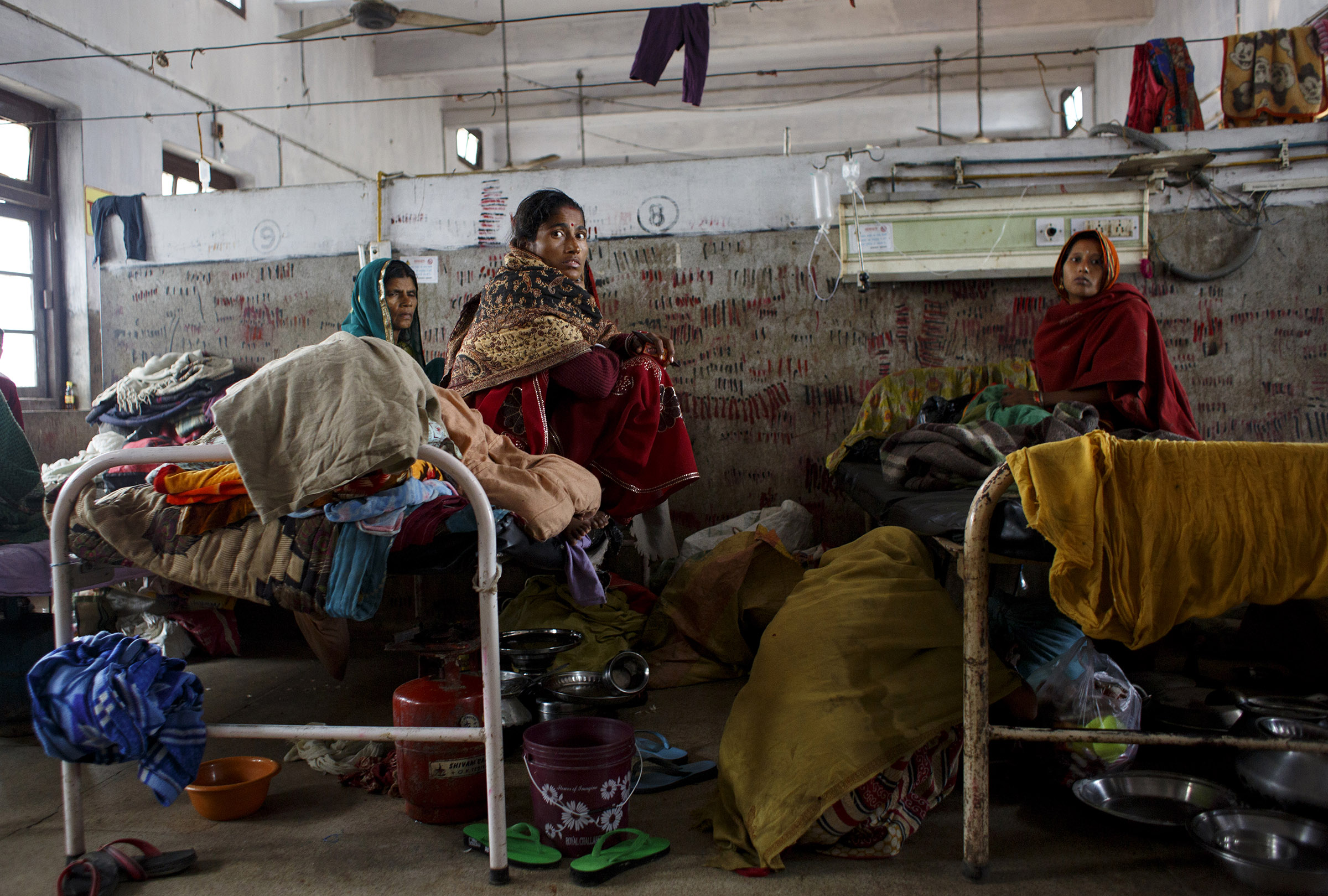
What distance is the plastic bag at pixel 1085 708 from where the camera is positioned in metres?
2.06

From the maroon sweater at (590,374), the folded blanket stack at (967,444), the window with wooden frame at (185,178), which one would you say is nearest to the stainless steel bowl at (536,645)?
the maroon sweater at (590,374)

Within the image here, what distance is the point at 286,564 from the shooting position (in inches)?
79.3

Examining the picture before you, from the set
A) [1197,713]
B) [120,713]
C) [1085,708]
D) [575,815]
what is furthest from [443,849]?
[1197,713]

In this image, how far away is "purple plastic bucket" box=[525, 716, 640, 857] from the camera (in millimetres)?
1838

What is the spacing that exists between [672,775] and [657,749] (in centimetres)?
17

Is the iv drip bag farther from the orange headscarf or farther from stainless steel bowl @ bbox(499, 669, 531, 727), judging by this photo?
stainless steel bowl @ bbox(499, 669, 531, 727)

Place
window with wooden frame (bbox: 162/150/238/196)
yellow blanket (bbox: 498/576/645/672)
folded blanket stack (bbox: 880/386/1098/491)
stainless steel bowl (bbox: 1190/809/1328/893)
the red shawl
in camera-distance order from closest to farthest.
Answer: stainless steel bowl (bbox: 1190/809/1328/893) → folded blanket stack (bbox: 880/386/1098/491) → yellow blanket (bbox: 498/576/645/672) → the red shawl → window with wooden frame (bbox: 162/150/238/196)

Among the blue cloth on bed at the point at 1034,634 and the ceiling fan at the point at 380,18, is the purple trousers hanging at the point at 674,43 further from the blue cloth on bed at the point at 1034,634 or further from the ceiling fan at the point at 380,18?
the blue cloth on bed at the point at 1034,634

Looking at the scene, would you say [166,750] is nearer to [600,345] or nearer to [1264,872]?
[600,345]

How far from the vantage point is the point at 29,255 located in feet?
18.7

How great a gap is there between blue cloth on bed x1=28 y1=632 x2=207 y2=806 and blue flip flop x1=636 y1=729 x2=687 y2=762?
3.91ft

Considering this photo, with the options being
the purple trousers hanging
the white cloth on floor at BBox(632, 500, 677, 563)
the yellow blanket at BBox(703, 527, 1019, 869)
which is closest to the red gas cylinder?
the yellow blanket at BBox(703, 527, 1019, 869)

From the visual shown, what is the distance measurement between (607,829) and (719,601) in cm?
144

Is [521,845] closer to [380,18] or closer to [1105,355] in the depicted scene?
[1105,355]
